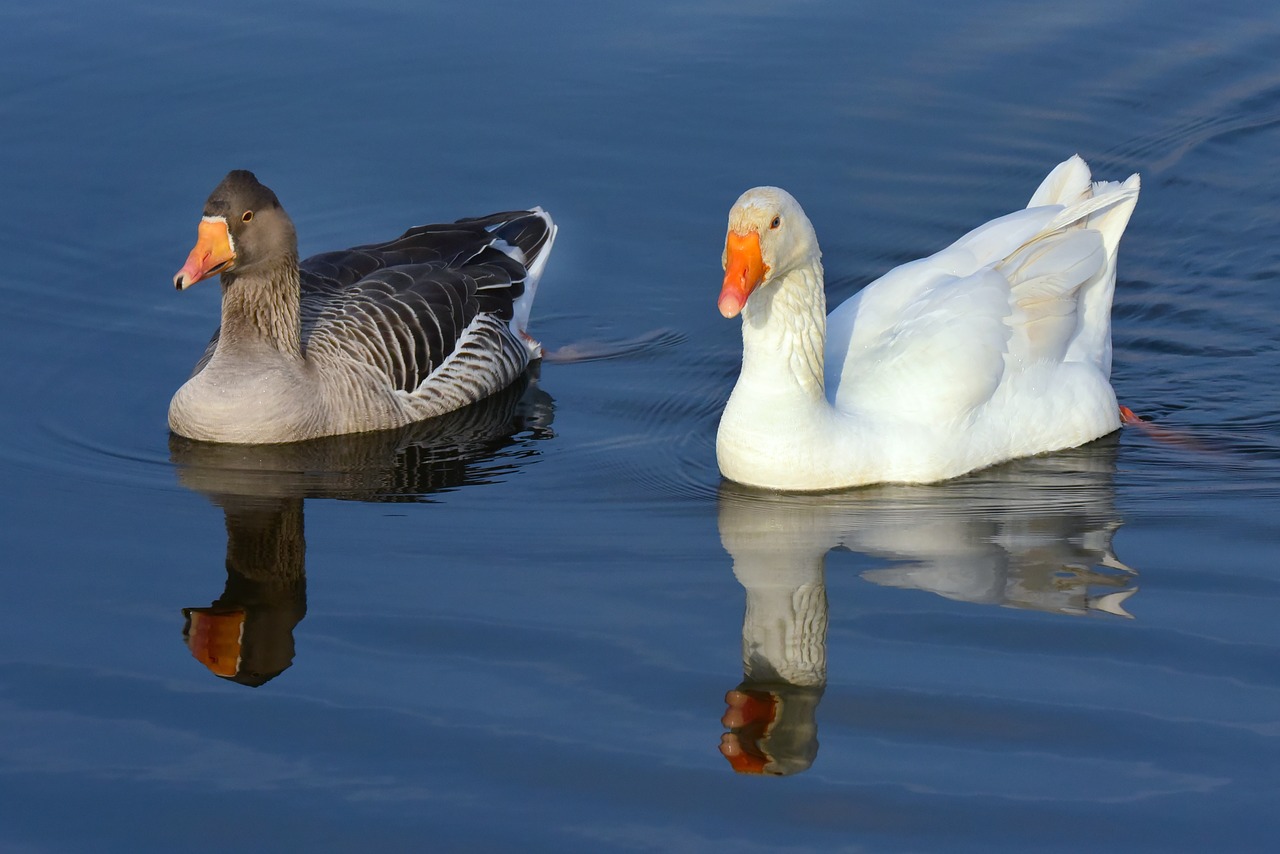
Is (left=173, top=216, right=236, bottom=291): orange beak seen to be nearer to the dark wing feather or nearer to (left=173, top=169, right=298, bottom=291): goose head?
(left=173, top=169, right=298, bottom=291): goose head

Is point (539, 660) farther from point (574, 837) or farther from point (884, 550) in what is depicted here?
point (884, 550)

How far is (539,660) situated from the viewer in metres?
7.29

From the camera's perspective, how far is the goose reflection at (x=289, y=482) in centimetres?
761

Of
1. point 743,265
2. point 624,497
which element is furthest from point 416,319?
point 743,265

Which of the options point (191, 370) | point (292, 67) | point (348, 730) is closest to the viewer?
point (348, 730)

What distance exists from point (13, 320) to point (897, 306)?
5852 millimetres

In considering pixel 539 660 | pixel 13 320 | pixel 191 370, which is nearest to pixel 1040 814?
pixel 539 660

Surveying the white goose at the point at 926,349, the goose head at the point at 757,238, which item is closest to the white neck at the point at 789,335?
the white goose at the point at 926,349

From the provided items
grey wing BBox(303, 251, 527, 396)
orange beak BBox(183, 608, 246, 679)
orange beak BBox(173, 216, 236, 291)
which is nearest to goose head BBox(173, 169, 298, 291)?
orange beak BBox(173, 216, 236, 291)

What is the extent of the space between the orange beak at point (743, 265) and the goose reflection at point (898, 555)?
123 cm

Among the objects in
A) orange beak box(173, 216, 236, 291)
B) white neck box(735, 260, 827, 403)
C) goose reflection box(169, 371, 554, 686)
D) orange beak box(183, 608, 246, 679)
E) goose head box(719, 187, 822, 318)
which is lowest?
orange beak box(183, 608, 246, 679)

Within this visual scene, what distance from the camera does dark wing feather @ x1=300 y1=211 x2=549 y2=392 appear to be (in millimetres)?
10914

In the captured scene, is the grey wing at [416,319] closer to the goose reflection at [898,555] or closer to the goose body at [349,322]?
the goose body at [349,322]

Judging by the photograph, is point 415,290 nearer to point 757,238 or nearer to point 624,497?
point 624,497
